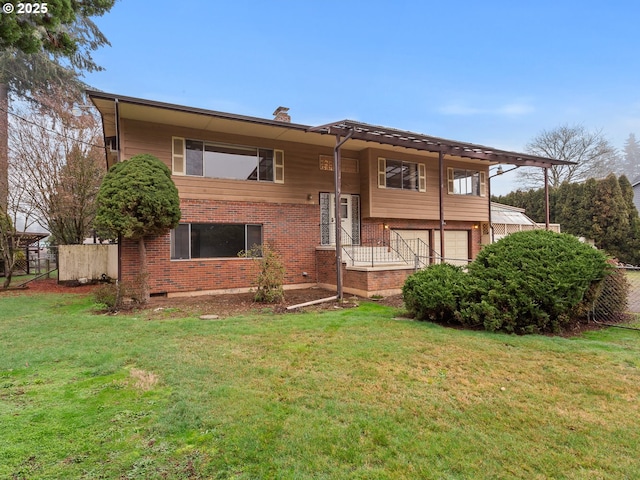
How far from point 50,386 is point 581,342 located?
6.76 metres

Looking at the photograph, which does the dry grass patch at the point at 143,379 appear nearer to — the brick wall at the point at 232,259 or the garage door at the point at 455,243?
the brick wall at the point at 232,259

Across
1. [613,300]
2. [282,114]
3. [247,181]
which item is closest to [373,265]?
[247,181]

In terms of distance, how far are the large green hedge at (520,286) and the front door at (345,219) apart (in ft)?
20.1

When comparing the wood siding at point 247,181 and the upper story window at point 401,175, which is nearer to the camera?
the wood siding at point 247,181

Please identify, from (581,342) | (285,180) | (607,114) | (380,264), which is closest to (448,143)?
(380,264)

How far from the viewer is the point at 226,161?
10844 mm

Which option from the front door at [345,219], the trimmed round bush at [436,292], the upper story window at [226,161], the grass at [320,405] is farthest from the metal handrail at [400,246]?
the grass at [320,405]

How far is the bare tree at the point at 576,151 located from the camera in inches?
1137

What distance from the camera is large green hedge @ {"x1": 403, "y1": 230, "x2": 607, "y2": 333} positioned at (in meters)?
5.66

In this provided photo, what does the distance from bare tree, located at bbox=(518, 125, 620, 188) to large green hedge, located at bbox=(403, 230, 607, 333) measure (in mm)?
26808

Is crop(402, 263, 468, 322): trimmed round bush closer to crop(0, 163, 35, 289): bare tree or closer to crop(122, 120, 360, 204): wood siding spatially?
crop(122, 120, 360, 204): wood siding

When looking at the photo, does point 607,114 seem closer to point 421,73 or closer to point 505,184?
point 505,184

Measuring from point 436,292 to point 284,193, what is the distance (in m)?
6.63

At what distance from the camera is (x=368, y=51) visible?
61.6 ft
